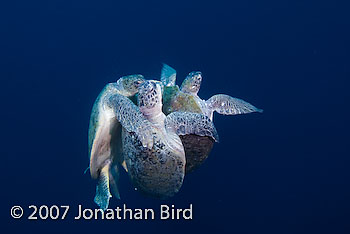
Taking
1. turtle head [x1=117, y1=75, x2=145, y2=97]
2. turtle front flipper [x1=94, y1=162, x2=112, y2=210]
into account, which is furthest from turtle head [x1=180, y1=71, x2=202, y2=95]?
turtle front flipper [x1=94, y1=162, x2=112, y2=210]

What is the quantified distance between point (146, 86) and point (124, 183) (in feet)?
16.7

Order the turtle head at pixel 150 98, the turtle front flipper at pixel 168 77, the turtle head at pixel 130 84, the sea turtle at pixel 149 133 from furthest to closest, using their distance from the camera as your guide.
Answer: the turtle front flipper at pixel 168 77, the turtle head at pixel 130 84, the turtle head at pixel 150 98, the sea turtle at pixel 149 133

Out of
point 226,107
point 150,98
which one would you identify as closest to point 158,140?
point 150,98

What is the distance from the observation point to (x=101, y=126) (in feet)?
10.3

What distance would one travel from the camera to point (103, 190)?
351 centimetres

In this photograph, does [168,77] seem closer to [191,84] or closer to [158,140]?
[191,84]

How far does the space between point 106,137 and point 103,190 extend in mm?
705

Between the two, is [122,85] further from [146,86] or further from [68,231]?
[68,231]

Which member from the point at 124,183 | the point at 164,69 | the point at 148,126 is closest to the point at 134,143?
the point at 148,126

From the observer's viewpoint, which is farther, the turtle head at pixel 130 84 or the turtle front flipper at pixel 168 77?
the turtle front flipper at pixel 168 77

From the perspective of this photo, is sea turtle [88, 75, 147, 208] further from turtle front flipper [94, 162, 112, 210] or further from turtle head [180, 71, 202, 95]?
turtle head [180, 71, 202, 95]

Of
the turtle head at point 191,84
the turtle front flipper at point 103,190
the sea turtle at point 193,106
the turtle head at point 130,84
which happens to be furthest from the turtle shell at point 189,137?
the turtle front flipper at point 103,190

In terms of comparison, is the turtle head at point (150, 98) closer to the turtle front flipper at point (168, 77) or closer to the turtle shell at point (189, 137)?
the turtle shell at point (189, 137)

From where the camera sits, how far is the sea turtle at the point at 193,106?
279cm
